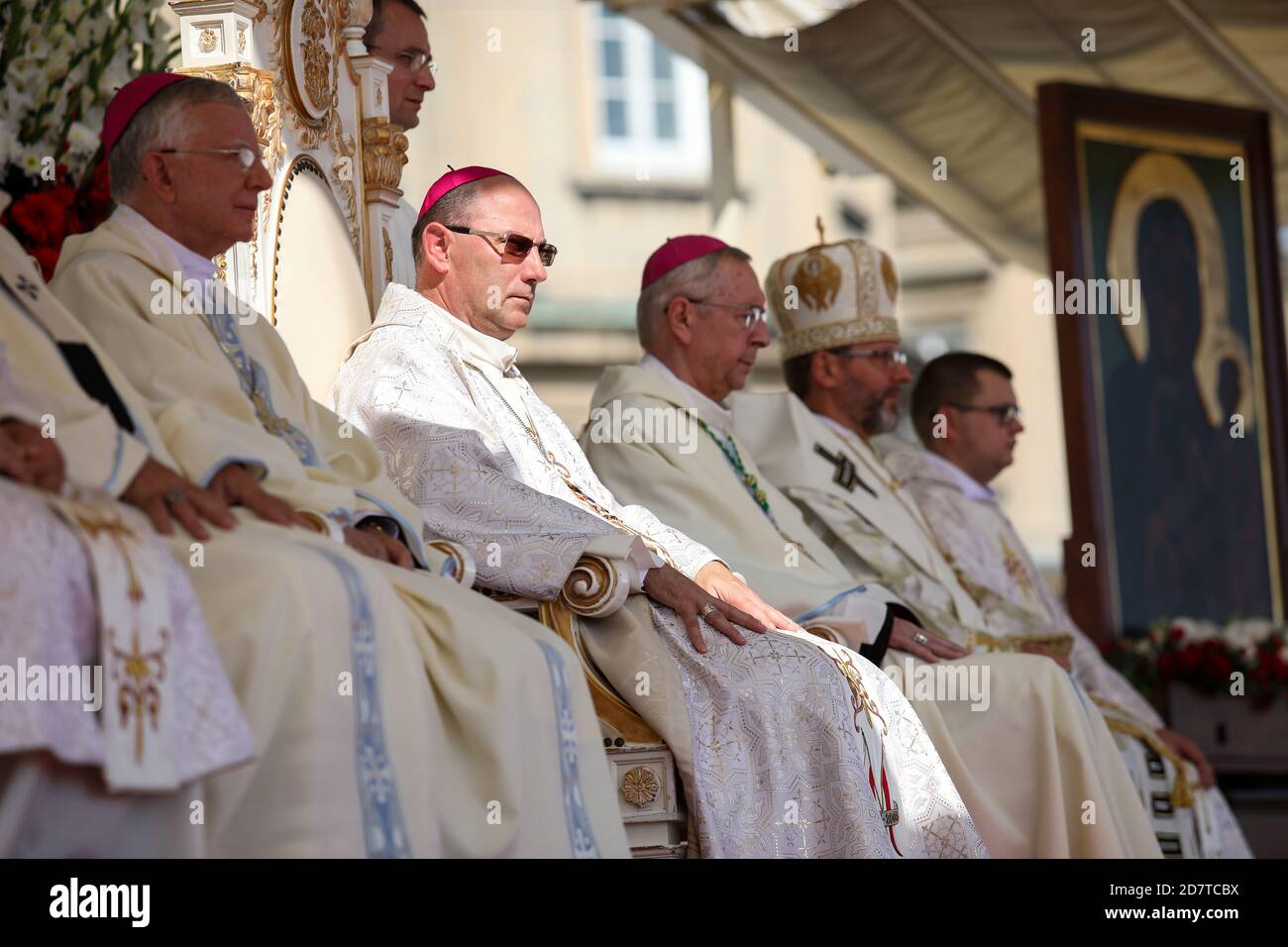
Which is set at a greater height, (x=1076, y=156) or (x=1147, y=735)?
(x=1076, y=156)

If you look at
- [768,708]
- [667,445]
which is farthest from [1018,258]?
[768,708]

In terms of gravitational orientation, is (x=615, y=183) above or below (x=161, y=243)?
above

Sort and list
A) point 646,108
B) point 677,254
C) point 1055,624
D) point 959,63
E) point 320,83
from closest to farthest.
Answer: point 320,83, point 677,254, point 1055,624, point 959,63, point 646,108

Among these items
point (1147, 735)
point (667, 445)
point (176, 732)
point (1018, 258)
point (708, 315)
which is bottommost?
point (1147, 735)

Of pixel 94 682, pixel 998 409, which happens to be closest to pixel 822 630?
pixel 998 409

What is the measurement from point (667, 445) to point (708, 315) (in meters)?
0.49

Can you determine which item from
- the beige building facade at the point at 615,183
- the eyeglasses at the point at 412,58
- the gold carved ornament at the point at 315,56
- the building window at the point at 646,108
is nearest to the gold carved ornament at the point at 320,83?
the gold carved ornament at the point at 315,56

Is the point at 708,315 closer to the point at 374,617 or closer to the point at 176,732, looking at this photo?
the point at 374,617

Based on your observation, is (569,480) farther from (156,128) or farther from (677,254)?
(156,128)

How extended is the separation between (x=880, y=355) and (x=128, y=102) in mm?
3452

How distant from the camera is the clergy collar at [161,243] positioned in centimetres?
442

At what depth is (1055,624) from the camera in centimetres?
783

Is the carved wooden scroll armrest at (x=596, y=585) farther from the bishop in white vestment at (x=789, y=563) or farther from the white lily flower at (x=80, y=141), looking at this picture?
the white lily flower at (x=80, y=141)

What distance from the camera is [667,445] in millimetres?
6082
